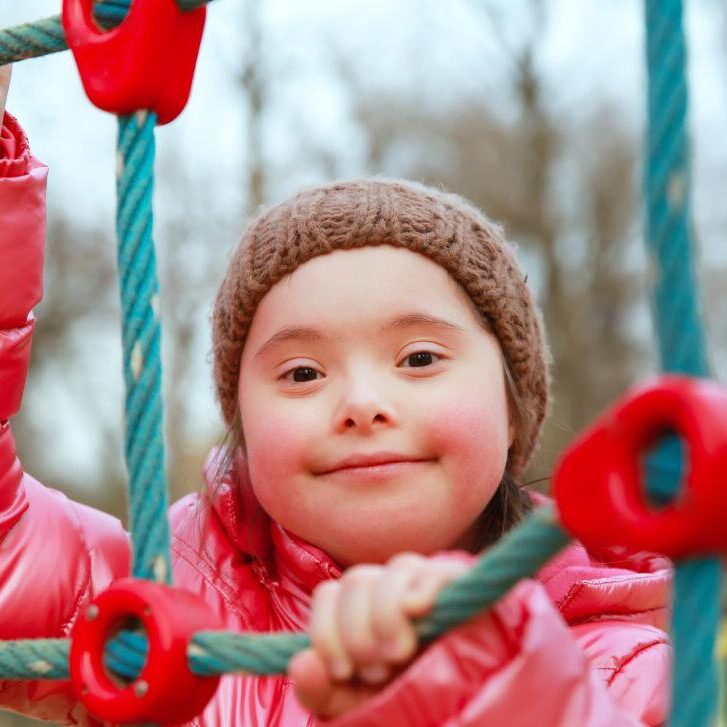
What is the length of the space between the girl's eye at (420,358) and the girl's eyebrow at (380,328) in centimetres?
3

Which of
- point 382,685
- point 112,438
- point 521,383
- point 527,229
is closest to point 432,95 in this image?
point 527,229

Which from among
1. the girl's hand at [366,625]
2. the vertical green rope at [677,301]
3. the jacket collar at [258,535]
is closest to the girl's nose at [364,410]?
the jacket collar at [258,535]

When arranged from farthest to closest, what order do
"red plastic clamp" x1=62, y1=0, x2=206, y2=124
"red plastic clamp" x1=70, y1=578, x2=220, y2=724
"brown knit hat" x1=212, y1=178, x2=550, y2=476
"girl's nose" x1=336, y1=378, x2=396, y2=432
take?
"brown knit hat" x1=212, y1=178, x2=550, y2=476, "girl's nose" x1=336, y1=378, x2=396, y2=432, "red plastic clamp" x1=62, y1=0, x2=206, y2=124, "red plastic clamp" x1=70, y1=578, x2=220, y2=724

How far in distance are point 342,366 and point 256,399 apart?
11 cm

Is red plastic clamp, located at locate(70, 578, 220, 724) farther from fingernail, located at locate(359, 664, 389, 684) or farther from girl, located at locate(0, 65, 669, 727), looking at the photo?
girl, located at locate(0, 65, 669, 727)

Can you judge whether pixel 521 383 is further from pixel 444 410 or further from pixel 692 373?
pixel 692 373

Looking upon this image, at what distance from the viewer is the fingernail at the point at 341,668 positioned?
22.3 inches

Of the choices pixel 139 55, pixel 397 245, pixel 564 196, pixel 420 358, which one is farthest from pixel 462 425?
pixel 564 196

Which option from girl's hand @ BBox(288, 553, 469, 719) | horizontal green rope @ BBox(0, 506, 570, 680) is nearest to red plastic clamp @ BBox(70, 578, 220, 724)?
horizontal green rope @ BBox(0, 506, 570, 680)

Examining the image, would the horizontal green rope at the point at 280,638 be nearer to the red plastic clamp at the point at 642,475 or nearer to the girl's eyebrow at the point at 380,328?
the red plastic clamp at the point at 642,475

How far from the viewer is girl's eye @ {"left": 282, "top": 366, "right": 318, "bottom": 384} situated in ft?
3.49

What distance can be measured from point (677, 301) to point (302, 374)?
2.02 ft

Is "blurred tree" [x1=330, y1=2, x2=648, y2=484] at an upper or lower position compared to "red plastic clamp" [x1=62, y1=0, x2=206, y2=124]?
lower

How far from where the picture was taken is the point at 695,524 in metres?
0.45
